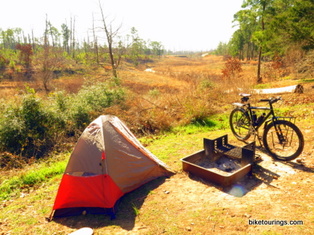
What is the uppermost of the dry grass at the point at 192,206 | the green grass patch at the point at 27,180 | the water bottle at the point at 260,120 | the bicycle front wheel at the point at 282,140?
the water bottle at the point at 260,120

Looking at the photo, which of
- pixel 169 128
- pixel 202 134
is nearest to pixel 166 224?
pixel 202 134

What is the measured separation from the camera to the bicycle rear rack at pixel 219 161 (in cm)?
431

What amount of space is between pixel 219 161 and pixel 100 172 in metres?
2.73

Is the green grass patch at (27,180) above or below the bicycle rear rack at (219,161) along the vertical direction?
below

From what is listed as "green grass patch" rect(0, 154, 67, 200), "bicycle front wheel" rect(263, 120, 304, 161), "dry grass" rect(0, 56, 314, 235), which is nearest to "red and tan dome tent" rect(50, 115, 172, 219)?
"dry grass" rect(0, 56, 314, 235)

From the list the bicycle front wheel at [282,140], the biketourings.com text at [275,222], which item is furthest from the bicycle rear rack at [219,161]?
the biketourings.com text at [275,222]

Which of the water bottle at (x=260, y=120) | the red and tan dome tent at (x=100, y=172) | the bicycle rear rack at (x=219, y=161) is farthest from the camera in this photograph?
the water bottle at (x=260, y=120)

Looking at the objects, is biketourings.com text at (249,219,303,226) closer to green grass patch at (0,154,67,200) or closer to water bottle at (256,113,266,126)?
water bottle at (256,113,266,126)

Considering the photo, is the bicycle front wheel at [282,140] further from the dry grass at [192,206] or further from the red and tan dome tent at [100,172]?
the red and tan dome tent at [100,172]

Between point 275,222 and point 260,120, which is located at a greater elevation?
point 260,120

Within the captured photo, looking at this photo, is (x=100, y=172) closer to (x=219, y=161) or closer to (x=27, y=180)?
(x=219, y=161)

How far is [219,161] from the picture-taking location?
516 centimetres

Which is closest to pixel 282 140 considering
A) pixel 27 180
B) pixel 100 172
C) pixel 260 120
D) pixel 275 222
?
pixel 260 120

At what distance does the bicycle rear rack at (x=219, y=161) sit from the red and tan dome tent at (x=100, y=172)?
1066mm
